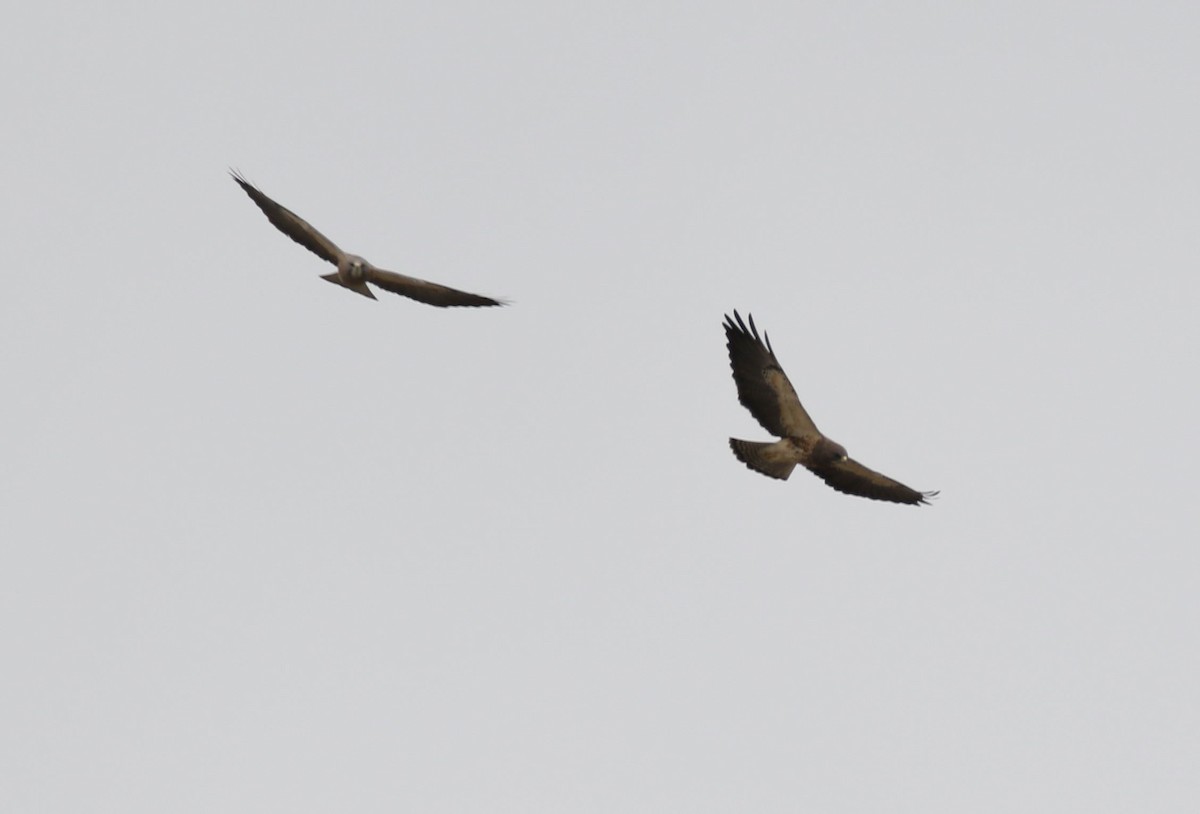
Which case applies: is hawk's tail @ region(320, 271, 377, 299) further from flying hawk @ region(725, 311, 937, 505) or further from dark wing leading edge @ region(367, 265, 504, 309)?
flying hawk @ region(725, 311, 937, 505)

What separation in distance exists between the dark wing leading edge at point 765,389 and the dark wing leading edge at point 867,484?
0.82 m

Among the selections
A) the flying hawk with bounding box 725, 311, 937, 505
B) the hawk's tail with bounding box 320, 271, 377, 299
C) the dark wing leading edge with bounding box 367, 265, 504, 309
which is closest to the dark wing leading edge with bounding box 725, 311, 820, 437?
the flying hawk with bounding box 725, 311, 937, 505

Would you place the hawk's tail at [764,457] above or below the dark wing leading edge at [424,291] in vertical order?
below

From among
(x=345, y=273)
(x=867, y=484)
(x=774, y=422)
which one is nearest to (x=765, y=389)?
(x=774, y=422)

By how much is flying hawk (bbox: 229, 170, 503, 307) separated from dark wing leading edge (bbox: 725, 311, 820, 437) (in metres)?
3.59

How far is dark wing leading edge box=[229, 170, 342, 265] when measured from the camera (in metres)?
21.0

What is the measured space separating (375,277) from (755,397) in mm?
5653

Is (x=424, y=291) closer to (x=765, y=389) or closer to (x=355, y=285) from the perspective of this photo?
(x=355, y=285)

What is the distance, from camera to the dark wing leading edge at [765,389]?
69.7ft

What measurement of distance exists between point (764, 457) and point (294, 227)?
7.46 metres

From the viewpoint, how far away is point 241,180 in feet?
70.7

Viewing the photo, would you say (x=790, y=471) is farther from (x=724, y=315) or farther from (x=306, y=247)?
(x=306, y=247)

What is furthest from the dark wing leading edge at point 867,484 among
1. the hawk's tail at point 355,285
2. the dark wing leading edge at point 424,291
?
the hawk's tail at point 355,285

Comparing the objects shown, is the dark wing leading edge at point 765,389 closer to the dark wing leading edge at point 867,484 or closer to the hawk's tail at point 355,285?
the dark wing leading edge at point 867,484
